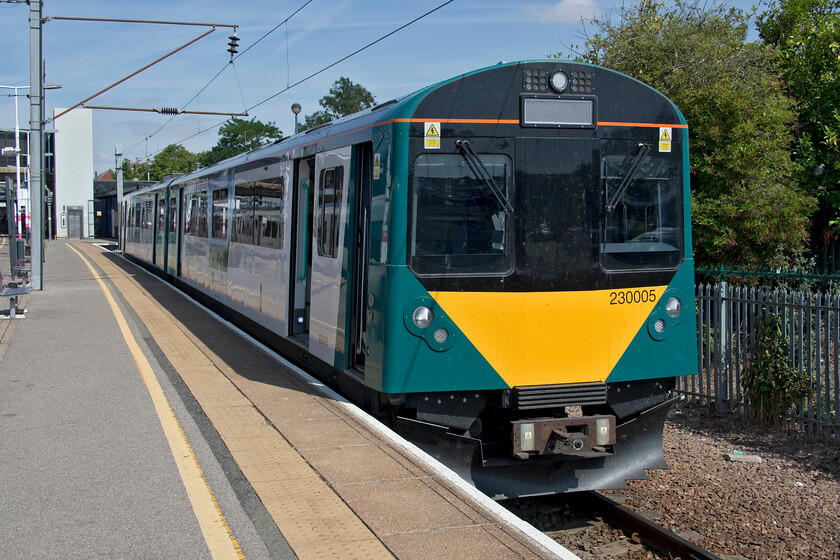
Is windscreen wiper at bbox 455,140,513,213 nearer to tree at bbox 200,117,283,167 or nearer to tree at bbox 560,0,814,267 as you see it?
tree at bbox 560,0,814,267

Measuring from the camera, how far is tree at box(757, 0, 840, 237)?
1427cm

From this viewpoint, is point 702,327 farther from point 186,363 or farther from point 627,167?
point 186,363

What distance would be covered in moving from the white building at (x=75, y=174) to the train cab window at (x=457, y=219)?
70.2 meters

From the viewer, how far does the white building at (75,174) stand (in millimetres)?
70750

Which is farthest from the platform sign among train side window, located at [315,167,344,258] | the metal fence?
the metal fence

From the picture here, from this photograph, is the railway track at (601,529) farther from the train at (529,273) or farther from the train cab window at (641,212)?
the train cab window at (641,212)

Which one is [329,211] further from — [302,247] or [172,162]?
[172,162]

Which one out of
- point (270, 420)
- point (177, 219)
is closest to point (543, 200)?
point (270, 420)

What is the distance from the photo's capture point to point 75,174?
71375 millimetres

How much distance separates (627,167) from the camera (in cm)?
654

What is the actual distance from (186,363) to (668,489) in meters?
5.61

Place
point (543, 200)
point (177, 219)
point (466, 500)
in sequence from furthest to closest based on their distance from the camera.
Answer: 1. point (177, 219)
2. point (543, 200)
3. point (466, 500)

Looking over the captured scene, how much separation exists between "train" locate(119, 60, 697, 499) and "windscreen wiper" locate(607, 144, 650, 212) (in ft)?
0.06

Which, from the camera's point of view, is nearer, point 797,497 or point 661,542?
point 661,542
